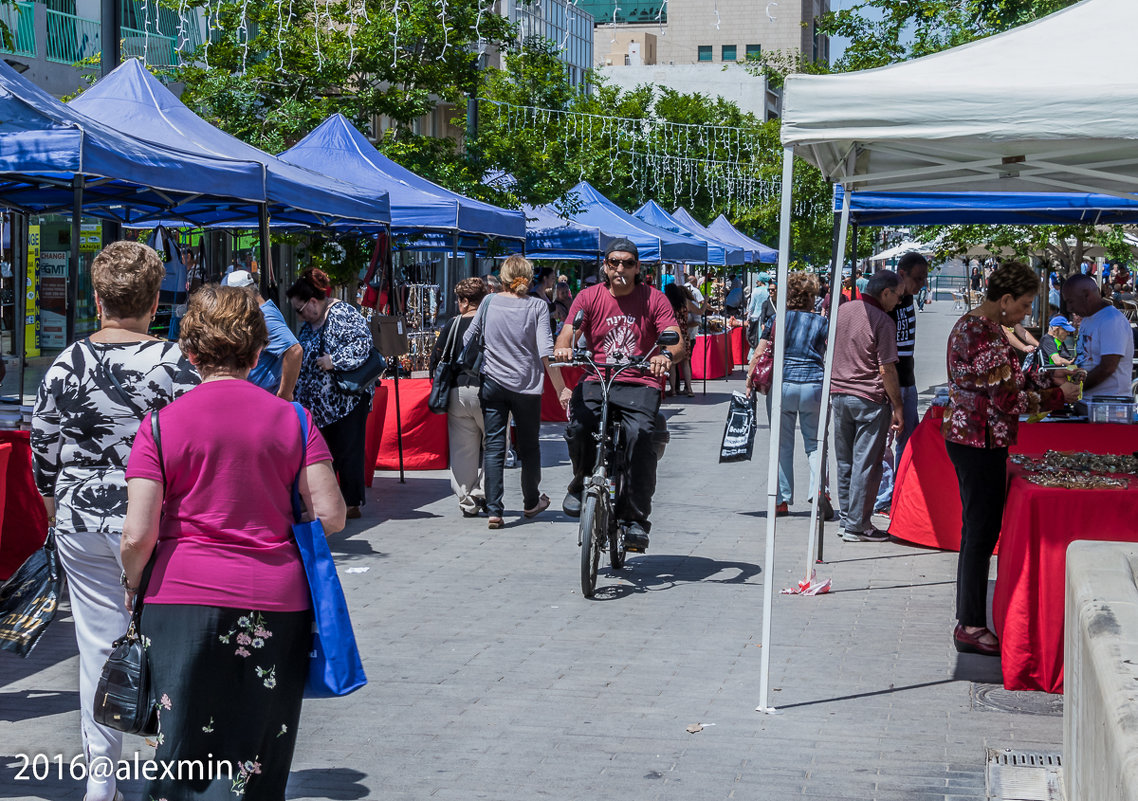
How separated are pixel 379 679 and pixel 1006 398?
3082 millimetres

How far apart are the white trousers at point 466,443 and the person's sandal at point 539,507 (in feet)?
1.21

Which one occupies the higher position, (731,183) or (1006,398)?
(731,183)

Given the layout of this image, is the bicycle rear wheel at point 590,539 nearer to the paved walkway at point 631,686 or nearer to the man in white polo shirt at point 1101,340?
the paved walkway at point 631,686

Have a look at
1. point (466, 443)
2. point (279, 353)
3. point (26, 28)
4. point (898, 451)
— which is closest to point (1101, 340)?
point (898, 451)

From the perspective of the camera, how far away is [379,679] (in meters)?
6.04

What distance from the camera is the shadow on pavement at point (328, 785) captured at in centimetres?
464

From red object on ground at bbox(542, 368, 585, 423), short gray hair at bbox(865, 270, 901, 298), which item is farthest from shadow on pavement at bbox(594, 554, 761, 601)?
red object on ground at bbox(542, 368, 585, 423)

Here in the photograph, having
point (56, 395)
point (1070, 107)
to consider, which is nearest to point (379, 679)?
point (56, 395)

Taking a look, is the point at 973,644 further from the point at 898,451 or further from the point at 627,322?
the point at 898,451

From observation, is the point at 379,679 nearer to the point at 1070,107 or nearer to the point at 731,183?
the point at 1070,107

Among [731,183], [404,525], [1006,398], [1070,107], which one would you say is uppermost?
[731,183]

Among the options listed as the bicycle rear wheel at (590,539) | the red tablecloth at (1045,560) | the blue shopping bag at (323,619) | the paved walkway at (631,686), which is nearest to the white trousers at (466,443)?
the paved walkway at (631,686)

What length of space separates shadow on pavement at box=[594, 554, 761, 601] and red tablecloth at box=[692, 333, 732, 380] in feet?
47.1

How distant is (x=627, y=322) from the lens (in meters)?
7.77
